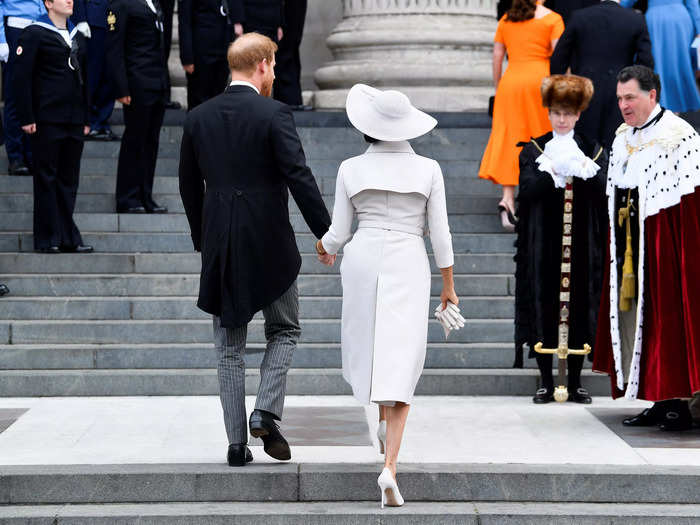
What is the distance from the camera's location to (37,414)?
841 cm

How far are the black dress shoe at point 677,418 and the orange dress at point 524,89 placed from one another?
363cm

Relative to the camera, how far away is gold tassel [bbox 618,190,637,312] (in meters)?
8.20

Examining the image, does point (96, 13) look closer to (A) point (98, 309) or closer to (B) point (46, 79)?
(B) point (46, 79)

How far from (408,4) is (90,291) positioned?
573 cm

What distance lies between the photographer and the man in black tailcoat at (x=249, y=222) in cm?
685

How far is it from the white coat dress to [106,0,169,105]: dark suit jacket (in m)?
4.95

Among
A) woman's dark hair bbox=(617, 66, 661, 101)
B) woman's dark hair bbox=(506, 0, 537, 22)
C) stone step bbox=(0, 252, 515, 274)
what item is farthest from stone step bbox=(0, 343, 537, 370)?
woman's dark hair bbox=(506, 0, 537, 22)

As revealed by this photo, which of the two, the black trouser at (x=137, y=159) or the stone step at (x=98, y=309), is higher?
the black trouser at (x=137, y=159)

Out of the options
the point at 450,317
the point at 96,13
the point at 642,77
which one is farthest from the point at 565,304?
the point at 96,13

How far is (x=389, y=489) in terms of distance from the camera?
6562mm

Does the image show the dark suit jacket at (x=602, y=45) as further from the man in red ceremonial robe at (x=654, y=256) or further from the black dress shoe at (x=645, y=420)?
the black dress shoe at (x=645, y=420)

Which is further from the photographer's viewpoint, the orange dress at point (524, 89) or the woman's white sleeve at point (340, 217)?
the orange dress at point (524, 89)

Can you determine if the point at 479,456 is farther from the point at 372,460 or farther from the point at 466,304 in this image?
the point at 466,304

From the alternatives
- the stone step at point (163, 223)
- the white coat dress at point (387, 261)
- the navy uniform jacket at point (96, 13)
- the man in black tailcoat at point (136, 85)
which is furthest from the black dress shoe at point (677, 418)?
the navy uniform jacket at point (96, 13)
